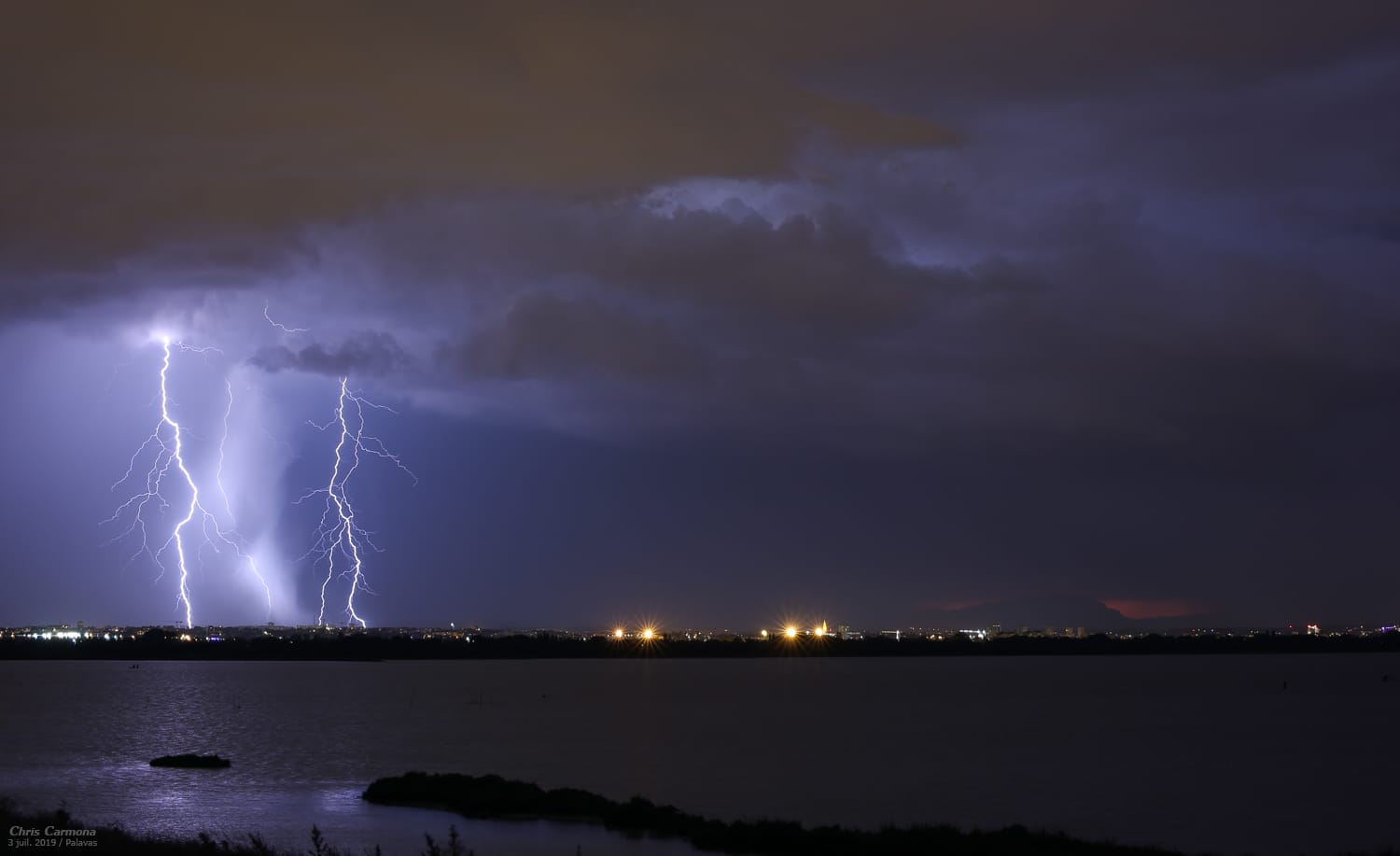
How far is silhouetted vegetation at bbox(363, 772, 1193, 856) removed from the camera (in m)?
33.0

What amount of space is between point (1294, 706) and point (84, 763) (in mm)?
99769

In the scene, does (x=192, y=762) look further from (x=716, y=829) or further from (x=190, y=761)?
(x=716, y=829)

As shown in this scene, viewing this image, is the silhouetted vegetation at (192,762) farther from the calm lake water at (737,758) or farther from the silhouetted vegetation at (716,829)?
the silhouetted vegetation at (716,829)

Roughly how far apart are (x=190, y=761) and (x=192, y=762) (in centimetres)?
15

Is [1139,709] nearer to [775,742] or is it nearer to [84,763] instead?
[775,742]

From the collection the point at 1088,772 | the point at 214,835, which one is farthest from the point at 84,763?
the point at 1088,772

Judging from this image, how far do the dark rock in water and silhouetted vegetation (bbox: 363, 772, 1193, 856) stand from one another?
1514cm

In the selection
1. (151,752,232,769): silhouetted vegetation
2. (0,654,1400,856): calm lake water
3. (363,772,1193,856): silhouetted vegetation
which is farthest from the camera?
(151,752,232,769): silhouetted vegetation

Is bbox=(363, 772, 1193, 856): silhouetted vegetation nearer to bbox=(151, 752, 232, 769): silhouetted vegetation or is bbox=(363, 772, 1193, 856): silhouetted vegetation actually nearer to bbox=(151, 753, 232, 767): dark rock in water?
bbox=(151, 752, 232, 769): silhouetted vegetation

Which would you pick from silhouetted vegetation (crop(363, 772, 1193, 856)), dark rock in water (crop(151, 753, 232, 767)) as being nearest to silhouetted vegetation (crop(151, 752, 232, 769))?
dark rock in water (crop(151, 753, 232, 767))

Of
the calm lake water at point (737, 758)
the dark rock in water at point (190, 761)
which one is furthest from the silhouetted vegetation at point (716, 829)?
the dark rock in water at point (190, 761)

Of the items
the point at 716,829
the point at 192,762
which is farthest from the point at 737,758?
the point at 716,829

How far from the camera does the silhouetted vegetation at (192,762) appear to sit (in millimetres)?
55938

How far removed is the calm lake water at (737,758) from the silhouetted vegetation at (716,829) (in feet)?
4.67
